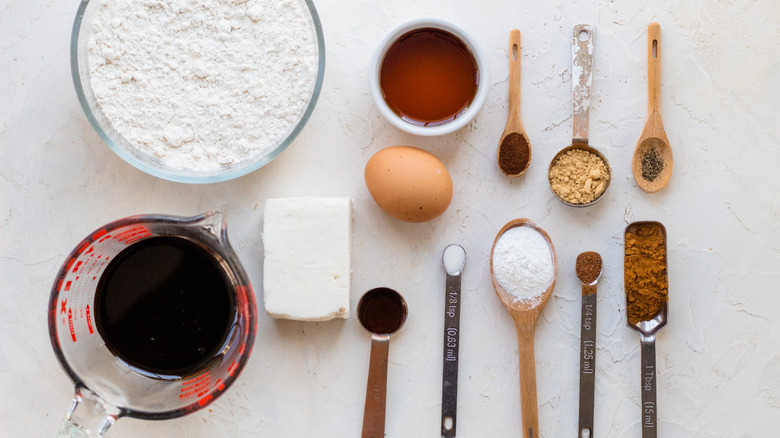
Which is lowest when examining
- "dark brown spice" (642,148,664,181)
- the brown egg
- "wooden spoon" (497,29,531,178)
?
the brown egg

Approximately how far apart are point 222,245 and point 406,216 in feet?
1.35

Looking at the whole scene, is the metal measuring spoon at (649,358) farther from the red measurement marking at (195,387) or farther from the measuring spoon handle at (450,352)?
the red measurement marking at (195,387)

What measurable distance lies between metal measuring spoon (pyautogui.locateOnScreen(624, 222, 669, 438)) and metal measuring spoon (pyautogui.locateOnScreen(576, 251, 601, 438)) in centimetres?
9

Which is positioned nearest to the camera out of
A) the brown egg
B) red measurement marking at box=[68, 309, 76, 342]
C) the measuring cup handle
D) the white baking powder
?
the measuring cup handle

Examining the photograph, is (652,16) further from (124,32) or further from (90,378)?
(90,378)

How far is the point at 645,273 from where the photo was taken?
1.45 m

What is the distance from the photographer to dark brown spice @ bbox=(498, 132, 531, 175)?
1.46m

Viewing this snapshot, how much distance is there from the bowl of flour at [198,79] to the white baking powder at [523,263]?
54 centimetres

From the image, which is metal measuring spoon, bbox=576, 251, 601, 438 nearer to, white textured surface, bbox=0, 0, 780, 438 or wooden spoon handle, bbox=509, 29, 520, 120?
white textured surface, bbox=0, 0, 780, 438

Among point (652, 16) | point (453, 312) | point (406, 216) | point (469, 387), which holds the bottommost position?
point (469, 387)

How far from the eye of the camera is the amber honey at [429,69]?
1.42m

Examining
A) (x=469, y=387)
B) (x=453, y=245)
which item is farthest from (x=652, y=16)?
(x=469, y=387)

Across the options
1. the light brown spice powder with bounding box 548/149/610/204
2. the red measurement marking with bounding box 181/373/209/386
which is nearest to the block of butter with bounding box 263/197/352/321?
the red measurement marking with bounding box 181/373/209/386

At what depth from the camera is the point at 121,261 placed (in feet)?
4.18
